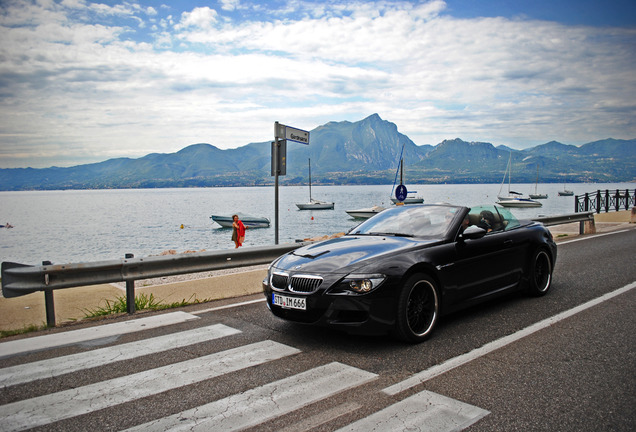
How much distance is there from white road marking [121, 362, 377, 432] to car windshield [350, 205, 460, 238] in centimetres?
221

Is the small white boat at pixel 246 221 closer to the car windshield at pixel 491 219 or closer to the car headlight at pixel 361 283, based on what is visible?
the car windshield at pixel 491 219

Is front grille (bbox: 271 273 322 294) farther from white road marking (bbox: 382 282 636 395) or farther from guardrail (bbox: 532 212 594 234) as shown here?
guardrail (bbox: 532 212 594 234)

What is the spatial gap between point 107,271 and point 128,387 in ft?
→ 9.11

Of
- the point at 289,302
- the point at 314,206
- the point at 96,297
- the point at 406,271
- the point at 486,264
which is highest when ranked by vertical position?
the point at 406,271

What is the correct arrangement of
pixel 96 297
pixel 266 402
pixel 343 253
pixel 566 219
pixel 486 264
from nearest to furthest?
pixel 266 402 < pixel 343 253 < pixel 486 264 < pixel 96 297 < pixel 566 219

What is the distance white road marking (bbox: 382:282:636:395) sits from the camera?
392 cm

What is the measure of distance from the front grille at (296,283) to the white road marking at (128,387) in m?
0.60

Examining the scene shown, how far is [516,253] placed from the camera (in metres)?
6.72

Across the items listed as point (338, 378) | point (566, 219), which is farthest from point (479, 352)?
point (566, 219)

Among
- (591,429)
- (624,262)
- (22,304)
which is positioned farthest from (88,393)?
(624,262)

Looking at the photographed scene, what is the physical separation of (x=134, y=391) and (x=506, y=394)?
288cm

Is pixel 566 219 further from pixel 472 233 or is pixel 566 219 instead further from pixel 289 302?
pixel 289 302

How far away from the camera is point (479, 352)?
468 centimetres

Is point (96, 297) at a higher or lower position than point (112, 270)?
lower
